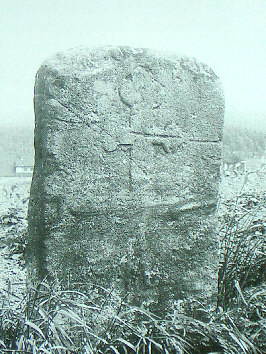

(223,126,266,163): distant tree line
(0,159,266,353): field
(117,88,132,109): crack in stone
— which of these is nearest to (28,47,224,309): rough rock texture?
(117,88,132,109): crack in stone

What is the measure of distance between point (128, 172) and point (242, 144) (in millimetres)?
7530

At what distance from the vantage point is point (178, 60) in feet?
7.30

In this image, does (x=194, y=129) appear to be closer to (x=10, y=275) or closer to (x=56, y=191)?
(x=56, y=191)

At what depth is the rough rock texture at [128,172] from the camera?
6.55 feet

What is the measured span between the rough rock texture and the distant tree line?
6.86 metres

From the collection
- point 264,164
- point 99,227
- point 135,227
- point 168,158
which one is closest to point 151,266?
point 135,227

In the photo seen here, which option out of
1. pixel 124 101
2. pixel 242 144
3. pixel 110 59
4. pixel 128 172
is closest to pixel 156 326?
pixel 128 172

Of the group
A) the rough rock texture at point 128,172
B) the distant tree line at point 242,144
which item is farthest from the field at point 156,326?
the distant tree line at point 242,144

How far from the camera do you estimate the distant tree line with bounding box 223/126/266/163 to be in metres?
9.08

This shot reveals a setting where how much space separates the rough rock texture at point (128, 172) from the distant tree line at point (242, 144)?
6857mm

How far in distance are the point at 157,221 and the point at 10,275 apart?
1.35 metres

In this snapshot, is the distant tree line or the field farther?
the distant tree line

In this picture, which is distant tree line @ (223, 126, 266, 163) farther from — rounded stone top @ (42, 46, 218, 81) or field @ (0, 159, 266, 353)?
rounded stone top @ (42, 46, 218, 81)

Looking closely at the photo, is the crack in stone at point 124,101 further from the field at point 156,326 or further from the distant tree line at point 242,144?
the distant tree line at point 242,144
